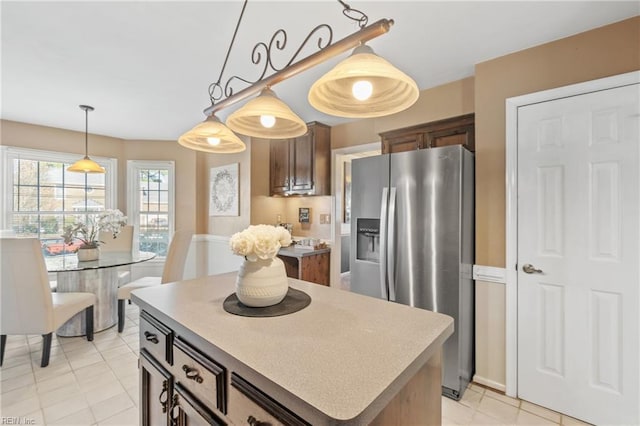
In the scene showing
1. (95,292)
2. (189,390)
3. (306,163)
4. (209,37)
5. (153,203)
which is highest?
(209,37)

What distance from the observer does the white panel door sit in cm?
177

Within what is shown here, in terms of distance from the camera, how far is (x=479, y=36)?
1999mm

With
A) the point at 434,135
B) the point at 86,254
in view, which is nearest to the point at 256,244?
the point at 434,135

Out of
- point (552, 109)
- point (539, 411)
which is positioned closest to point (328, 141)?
point (552, 109)

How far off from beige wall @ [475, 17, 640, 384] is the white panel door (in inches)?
5.2

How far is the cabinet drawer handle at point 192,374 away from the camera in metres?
1.01

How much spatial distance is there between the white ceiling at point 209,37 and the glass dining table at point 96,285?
1.75 metres

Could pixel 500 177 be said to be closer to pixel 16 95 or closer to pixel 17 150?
pixel 16 95

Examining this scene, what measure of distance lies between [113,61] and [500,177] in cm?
317

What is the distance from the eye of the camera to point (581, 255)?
1914mm

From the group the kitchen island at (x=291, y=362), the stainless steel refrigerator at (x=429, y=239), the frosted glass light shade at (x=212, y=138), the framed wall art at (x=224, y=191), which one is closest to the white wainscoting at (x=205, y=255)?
Answer: the framed wall art at (x=224, y=191)

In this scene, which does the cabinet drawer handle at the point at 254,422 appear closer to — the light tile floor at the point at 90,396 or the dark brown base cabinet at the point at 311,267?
the light tile floor at the point at 90,396

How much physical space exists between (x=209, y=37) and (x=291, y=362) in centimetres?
211

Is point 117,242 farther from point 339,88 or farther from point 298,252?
point 339,88
